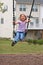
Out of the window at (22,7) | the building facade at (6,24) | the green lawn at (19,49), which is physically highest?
the window at (22,7)

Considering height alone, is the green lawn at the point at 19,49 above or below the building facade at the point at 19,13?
below

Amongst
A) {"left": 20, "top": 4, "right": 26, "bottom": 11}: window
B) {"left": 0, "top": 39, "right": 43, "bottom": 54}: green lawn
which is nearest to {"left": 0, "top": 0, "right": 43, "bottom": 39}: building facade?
{"left": 20, "top": 4, "right": 26, "bottom": 11}: window

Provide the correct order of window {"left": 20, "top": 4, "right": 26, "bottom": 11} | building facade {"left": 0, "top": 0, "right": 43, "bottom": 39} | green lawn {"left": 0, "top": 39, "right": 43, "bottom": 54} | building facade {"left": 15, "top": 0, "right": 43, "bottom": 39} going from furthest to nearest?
window {"left": 20, "top": 4, "right": 26, "bottom": 11} → building facade {"left": 15, "top": 0, "right": 43, "bottom": 39} → building facade {"left": 0, "top": 0, "right": 43, "bottom": 39} → green lawn {"left": 0, "top": 39, "right": 43, "bottom": 54}

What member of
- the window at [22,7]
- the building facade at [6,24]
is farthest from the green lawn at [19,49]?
the window at [22,7]

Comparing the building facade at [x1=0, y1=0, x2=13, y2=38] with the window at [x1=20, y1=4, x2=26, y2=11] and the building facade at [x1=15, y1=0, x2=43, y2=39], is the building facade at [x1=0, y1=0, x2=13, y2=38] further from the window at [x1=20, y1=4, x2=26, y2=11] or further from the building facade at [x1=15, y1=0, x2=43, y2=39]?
the window at [x1=20, y1=4, x2=26, y2=11]

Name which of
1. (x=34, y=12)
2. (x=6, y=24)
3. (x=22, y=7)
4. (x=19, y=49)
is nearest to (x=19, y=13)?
(x=22, y=7)

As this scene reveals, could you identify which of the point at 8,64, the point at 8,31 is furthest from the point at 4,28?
the point at 8,64

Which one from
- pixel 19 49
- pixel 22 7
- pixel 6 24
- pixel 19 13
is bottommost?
pixel 19 49

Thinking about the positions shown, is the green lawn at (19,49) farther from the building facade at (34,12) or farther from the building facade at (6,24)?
the building facade at (34,12)

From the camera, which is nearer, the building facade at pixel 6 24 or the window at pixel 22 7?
the building facade at pixel 6 24

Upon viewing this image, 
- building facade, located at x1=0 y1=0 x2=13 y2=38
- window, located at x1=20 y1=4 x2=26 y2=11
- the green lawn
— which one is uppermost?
window, located at x1=20 y1=4 x2=26 y2=11

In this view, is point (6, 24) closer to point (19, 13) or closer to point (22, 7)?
point (19, 13)

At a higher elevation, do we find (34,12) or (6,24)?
(34,12)

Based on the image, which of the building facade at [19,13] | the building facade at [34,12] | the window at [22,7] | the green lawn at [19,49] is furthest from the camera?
the window at [22,7]
